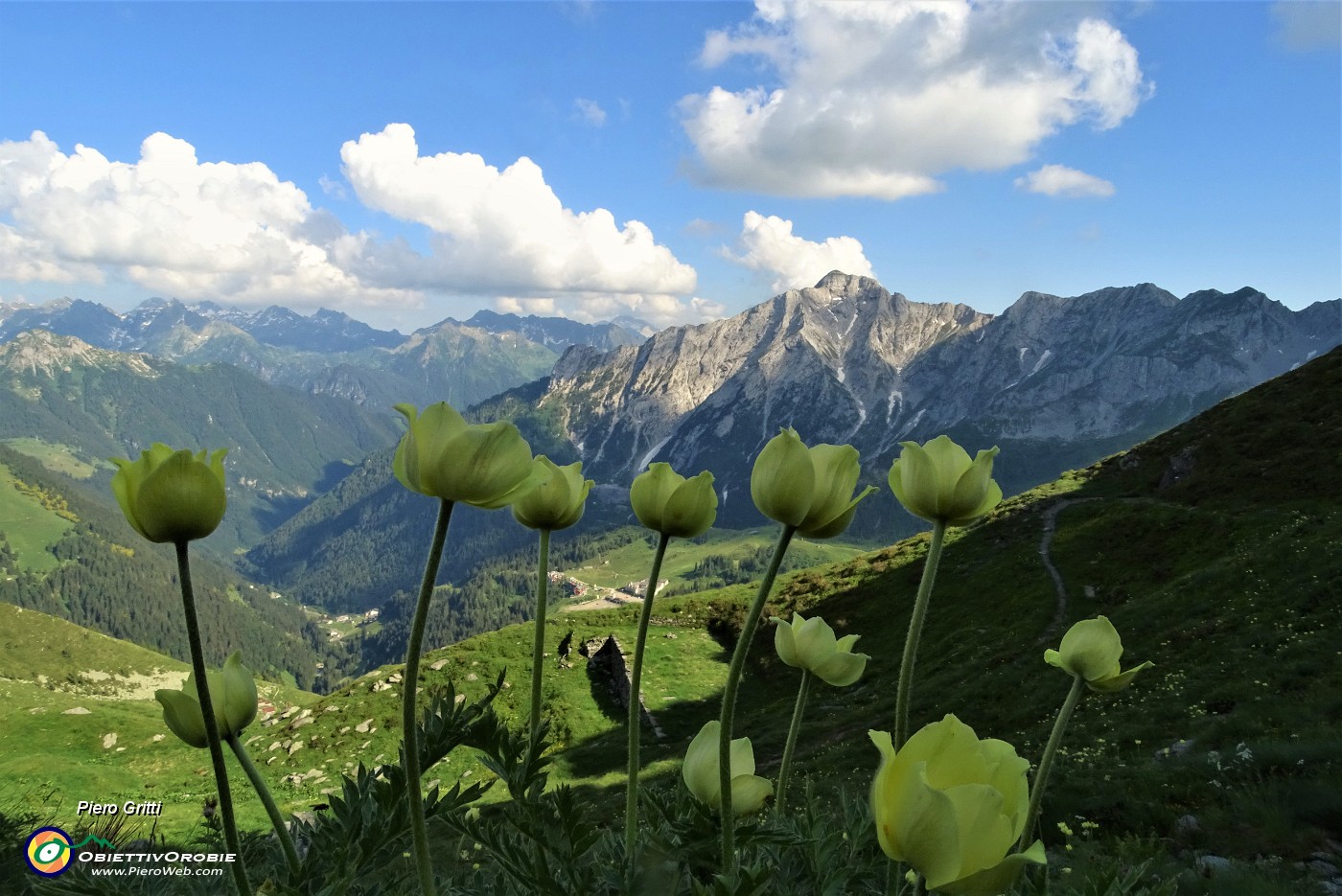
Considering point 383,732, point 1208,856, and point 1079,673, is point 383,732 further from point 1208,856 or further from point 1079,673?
point 1079,673

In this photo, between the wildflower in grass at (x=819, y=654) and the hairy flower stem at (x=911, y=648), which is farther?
the wildflower in grass at (x=819, y=654)

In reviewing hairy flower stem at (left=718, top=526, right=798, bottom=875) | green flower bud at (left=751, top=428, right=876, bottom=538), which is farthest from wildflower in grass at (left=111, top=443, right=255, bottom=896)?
green flower bud at (left=751, top=428, right=876, bottom=538)

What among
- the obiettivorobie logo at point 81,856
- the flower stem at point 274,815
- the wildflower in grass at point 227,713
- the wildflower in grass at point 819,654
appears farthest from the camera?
the wildflower in grass at point 819,654

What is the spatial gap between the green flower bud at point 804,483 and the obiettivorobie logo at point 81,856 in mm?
2010

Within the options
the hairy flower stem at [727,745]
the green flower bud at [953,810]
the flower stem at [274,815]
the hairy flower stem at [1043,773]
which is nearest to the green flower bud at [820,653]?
the hairy flower stem at [1043,773]

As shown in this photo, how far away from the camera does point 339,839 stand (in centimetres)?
190

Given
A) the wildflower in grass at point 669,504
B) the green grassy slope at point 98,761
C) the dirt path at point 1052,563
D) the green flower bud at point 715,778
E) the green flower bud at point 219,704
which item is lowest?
the green grassy slope at point 98,761

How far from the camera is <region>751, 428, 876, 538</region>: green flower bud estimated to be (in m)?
2.03

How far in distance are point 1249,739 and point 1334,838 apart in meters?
6.95

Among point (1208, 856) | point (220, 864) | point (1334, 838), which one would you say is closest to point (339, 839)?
point (220, 864)

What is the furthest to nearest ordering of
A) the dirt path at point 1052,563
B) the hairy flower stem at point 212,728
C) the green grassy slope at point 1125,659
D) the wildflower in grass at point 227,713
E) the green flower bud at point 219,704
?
1. the dirt path at point 1052,563
2. the green grassy slope at point 1125,659
3. the green flower bud at point 219,704
4. the wildflower in grass at point 227,713
5. the hairy flower stem at point 212,728

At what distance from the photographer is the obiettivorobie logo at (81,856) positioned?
2139 millimetres

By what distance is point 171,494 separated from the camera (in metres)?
1.70

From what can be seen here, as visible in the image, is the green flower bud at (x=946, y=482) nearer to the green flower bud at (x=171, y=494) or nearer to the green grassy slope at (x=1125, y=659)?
the green flower bud at (x=171, y=494)
